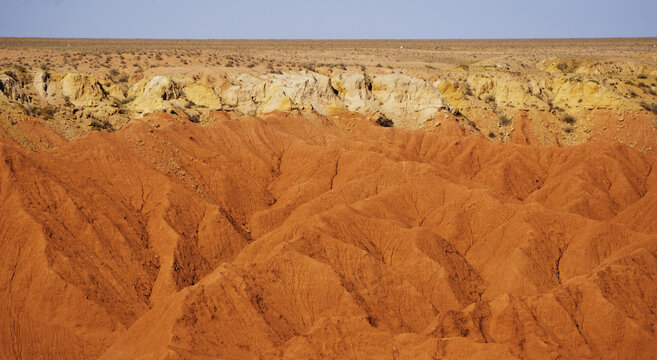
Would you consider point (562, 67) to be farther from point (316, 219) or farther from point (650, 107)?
point (316, 219)

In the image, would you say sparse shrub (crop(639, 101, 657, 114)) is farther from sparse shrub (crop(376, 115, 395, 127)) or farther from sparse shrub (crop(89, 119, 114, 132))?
sparse shrub (crop(89, 119, 114, 132))

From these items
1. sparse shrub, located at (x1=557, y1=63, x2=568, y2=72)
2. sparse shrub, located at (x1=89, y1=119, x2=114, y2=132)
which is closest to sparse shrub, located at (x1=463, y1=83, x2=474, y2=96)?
sparse shrub, located at (x1=557, y1=63, x2=568, y2=72)

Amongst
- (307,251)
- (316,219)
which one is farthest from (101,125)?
(307,251)

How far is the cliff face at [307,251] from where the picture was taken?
2706 cm

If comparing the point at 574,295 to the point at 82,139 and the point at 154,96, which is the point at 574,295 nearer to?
the point at 82,139

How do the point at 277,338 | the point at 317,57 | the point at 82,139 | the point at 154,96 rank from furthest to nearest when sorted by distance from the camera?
the point at 317,57, the point at 154,96, the point at 82,139, the point at 277,338

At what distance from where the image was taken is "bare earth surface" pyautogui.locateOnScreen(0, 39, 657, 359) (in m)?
27.5

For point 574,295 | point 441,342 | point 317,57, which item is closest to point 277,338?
point 441,342

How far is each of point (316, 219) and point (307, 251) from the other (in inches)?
141

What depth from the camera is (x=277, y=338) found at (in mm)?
27422

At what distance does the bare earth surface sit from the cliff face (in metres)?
0.12

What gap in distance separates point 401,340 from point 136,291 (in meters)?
14.5

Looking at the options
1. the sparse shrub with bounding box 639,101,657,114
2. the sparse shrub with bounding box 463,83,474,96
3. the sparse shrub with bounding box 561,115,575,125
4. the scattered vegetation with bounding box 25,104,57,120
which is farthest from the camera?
the sparse shrub with bounding box 463,83,474,96

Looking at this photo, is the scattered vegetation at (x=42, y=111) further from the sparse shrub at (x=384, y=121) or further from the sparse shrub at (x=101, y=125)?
the sparse shrub at (x=384, y=121)
